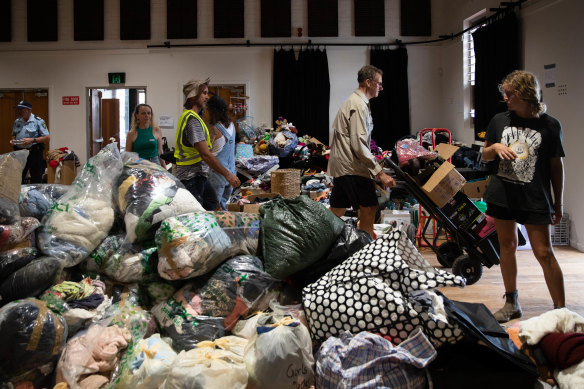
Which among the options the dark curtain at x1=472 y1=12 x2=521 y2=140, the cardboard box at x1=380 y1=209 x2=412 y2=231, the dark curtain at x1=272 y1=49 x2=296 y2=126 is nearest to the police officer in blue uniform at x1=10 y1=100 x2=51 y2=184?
the dark curtain at x1=272 y1=49 x2=296 y2=126

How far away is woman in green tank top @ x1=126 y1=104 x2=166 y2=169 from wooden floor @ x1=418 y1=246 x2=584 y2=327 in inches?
114

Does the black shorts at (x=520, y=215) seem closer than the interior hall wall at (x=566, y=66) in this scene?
Yes

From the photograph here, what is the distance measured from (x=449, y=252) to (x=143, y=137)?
2995 millimetres

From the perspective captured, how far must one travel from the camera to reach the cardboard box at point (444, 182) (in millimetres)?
3963

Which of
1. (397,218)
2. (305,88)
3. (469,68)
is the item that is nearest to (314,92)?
(305,88)

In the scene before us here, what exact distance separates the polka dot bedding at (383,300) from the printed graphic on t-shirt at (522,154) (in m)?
1.21

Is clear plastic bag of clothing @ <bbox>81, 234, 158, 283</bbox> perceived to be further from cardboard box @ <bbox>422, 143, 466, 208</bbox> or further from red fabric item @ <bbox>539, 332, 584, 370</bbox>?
cardboard box @ <bbox>422, 143, 466, 208</bbox>

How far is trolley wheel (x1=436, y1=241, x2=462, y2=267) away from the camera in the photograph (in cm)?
471

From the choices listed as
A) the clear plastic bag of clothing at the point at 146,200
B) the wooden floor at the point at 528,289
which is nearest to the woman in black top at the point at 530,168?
the wooden floor at the point at 528,289

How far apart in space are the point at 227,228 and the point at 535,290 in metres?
2.78

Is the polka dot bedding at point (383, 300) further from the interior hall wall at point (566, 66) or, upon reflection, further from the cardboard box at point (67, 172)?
the cardboard box at point (67, 172)

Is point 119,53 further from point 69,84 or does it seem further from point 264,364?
point 264,364

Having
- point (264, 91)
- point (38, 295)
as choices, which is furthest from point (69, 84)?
point (38, 295)

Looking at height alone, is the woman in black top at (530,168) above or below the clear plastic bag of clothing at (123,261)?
above
